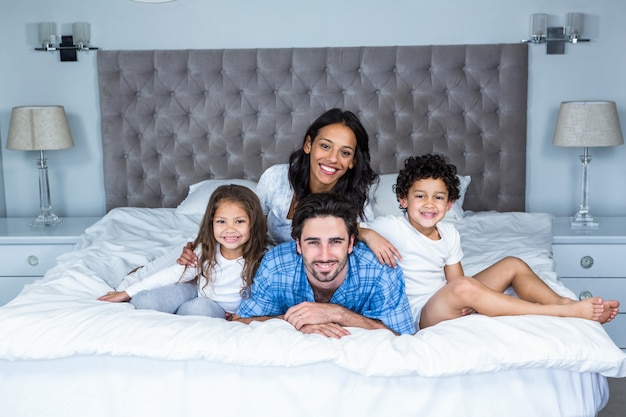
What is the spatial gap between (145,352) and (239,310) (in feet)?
1.27

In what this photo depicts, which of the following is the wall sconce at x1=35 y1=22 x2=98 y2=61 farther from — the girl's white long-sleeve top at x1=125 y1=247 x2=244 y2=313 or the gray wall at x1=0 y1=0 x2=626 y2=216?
the girl's white long-sleeve top at x1=125 y1=247 x2=244 y2=313

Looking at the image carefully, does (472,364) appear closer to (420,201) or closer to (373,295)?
(373,295)

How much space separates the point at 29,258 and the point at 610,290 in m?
2.70

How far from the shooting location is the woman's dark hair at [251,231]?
2.36 meters

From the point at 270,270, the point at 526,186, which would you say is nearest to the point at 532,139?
the point at 526,186

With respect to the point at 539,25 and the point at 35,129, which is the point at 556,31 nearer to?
the point at 539,25

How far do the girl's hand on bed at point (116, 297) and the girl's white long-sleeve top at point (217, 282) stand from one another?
0.05 ft

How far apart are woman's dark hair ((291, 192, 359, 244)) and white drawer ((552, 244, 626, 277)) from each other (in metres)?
1.53

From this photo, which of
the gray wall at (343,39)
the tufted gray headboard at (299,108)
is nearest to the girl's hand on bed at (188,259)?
the tufted gray headboard at (299,108)

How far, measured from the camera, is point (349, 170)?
8.47 feet

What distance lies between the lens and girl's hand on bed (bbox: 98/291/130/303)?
2.28 meters

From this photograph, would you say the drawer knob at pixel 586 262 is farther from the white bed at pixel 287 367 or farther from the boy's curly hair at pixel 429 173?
the white bed at pixel 287 367

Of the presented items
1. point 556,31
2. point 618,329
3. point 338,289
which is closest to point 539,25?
point 556,31

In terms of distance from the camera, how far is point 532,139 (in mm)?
3773
